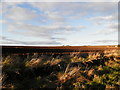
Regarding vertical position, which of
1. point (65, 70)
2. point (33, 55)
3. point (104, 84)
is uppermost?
point (33, 55)

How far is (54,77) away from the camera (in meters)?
4.46

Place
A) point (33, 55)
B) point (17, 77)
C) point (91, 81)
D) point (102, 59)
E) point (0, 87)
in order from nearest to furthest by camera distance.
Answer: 1. point (0, 87)
2. point (17, 77)
3. point (91, 81)
4. point (33, 55)
5. point (102, 59)

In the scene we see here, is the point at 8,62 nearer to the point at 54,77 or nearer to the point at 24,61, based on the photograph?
the point at 24,61

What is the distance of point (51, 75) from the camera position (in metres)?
4.48

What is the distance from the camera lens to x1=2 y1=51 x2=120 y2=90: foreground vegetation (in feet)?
13.5

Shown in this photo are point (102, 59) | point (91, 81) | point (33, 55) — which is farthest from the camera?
point (102, 59)

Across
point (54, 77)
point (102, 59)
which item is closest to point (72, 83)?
point (54, 77)

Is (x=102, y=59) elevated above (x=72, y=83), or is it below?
above

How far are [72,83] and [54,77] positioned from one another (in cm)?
54

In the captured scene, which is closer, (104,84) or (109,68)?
(104,84)

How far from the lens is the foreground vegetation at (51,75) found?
13.5 feet

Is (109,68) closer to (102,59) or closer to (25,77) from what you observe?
(102,59)

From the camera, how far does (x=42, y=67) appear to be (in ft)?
16.0

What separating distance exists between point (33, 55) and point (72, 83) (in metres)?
1.76
